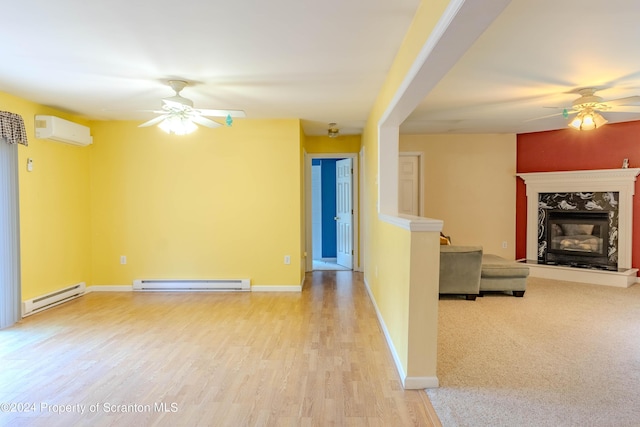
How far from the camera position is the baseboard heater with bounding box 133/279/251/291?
4680mm

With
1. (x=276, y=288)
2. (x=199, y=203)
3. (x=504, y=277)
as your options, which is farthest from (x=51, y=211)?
(x=504, y=277)

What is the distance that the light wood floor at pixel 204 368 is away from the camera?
1946 mm

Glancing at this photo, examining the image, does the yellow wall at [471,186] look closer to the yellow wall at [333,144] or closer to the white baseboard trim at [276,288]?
the yellow wall at [333,144]

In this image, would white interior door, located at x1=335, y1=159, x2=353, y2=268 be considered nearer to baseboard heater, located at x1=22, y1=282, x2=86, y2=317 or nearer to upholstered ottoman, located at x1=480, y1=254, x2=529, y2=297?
upholstered ottoman, located at x1=480, y1=254, x2=529, y2=297

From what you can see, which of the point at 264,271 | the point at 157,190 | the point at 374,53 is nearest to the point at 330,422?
the point at 374,53

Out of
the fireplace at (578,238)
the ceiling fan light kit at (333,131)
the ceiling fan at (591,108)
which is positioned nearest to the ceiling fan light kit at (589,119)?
the ceiling fan at (591,108)

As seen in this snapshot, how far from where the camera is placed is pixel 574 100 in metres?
3.80

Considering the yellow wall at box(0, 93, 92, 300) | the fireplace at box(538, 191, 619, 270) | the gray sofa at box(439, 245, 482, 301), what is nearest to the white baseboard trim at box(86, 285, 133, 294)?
the yellow wall at box(0, 93, 92, 300)

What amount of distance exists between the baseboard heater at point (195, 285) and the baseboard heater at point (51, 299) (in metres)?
0.75

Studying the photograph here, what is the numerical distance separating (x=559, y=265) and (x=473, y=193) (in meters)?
1.68

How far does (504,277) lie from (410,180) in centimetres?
231

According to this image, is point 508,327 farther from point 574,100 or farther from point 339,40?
point 339,40

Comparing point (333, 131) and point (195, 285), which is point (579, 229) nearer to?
point (333, 131)

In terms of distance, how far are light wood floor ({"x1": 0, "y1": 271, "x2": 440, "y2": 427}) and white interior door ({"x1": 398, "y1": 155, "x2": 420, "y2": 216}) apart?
2.67m
